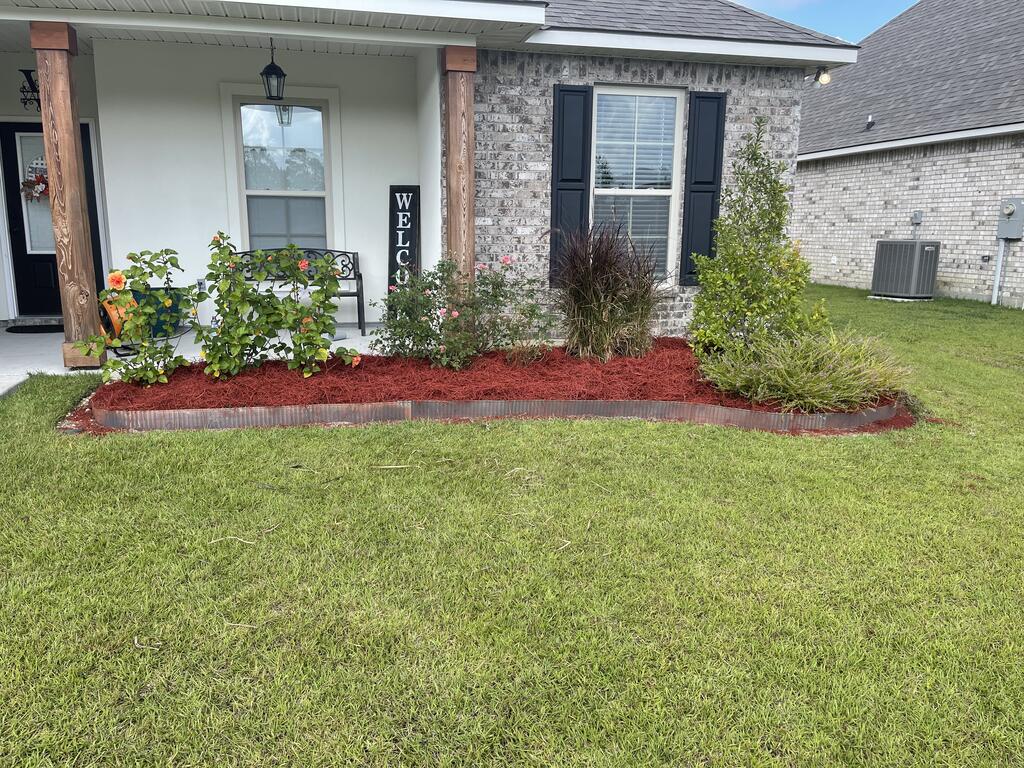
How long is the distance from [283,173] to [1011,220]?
1008 centimetres

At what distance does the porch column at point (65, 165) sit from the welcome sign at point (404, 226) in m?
2.83

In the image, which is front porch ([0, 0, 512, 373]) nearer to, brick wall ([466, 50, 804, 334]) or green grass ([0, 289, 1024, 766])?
brick wall ([466, 50, 804, 334])

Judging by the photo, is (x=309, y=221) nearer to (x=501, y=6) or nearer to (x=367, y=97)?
(x=367, y=97)

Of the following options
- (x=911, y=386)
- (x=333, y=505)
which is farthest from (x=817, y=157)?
(x=333, y=505)

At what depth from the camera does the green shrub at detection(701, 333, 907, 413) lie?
4574 mm

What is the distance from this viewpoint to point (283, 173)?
729 centimetres

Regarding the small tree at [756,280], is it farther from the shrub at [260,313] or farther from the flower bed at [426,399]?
the shrub at [260,313]

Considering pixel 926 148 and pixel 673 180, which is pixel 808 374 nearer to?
pixel 673 180

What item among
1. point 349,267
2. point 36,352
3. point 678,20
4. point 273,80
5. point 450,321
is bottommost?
point 36,352

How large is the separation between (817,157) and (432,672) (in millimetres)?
14754

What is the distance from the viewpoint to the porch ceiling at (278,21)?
16.4ft

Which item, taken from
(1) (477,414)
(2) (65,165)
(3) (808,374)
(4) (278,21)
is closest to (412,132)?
(4) (278,21)

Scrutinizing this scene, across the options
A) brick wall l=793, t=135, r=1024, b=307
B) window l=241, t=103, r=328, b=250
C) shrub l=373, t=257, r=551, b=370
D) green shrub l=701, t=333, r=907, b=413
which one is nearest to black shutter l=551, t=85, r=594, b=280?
shrub l=373, t=257, r=551, b=370

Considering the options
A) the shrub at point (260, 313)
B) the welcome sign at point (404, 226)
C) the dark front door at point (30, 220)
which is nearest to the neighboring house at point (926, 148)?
the welcome sign at point (404, 226)
